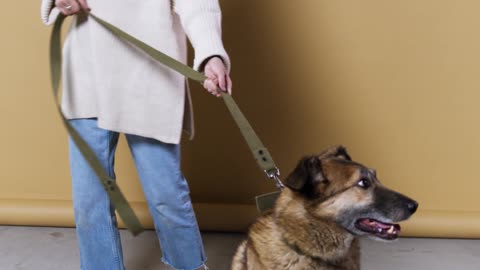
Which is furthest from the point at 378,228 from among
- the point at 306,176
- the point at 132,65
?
the point at 132,65

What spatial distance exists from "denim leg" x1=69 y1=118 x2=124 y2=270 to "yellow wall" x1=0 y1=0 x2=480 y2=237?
0.80 metres

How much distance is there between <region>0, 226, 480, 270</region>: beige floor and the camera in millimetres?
2275

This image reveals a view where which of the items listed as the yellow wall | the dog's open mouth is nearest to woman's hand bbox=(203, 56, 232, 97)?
the dog's open mouth

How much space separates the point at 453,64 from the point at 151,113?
1.49 m

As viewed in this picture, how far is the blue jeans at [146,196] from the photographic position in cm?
163

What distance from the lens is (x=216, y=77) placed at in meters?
Result: 1.43

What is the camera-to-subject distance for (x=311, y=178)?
1521 mm

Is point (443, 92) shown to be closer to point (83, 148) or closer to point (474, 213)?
point (474, 213)

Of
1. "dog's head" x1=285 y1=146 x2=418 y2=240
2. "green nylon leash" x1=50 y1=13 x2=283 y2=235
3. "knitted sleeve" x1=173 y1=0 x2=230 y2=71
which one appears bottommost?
"dog's head" x1=285 y1=146 x2=418 y2=240

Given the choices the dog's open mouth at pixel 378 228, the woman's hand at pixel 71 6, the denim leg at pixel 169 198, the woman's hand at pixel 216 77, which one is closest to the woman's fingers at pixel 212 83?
the woman's hand at pixel 216 77

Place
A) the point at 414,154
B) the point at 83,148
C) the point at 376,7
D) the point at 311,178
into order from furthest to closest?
the point at 414,154, the point at 376,7, the point at 311,178, the point at 83,148

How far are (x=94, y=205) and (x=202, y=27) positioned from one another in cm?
66

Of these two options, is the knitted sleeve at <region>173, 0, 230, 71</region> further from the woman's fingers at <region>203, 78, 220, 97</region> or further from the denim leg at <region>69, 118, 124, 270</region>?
the denim leg at <region>69, 118, 124, 270</region>

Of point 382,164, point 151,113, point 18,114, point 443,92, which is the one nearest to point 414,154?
point 382,164
